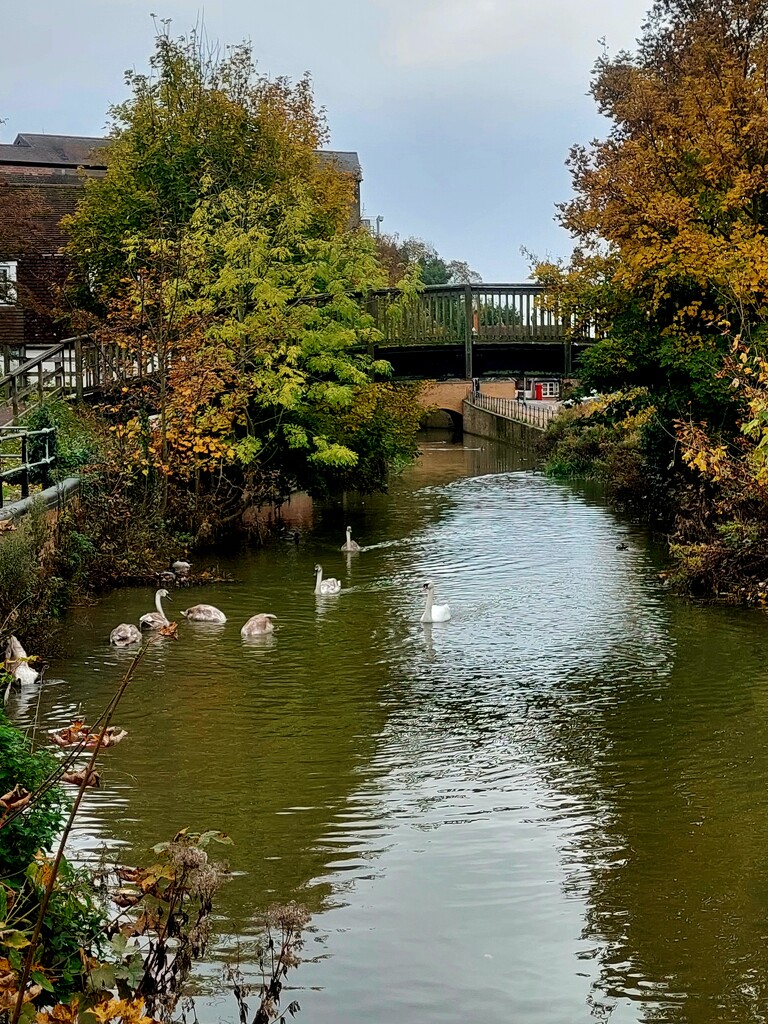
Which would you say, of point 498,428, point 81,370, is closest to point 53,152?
point 498,428

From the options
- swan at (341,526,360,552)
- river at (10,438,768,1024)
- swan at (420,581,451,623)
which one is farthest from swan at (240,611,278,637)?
swan at (341,526,360,552)

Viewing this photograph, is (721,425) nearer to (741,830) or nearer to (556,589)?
(556,589)

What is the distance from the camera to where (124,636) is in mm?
17250

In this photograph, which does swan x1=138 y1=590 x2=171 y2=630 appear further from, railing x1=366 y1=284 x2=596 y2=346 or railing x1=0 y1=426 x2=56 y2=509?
railing x1=366 y1=284 x2=596 y2=346

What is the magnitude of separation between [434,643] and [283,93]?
80.4ft

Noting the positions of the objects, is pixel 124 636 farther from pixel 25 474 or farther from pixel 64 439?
pixel 64 439

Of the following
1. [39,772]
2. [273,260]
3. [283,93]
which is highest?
[283,93]

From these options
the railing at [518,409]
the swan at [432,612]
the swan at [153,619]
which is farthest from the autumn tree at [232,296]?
the railing at [518,409]

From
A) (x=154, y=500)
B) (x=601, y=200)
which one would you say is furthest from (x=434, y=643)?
(x=601, y=200)

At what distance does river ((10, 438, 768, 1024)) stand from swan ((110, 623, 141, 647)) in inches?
12.8

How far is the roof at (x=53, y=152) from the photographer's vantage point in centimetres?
7675

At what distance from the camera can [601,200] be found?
2686 cm

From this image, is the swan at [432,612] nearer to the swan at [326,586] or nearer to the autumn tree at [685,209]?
the swan at [326,586]

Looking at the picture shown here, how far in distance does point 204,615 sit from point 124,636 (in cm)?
175
